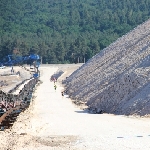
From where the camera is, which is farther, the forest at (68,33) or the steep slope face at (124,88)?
the forest at (68,33)

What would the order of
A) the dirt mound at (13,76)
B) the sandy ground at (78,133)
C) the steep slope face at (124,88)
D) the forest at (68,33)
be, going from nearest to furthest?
→ 1. the sandy ground at (78,133)
2. the steep slope face at (124,88)
3. the dirt mound at (13,76)
4. the forest at (68,33)

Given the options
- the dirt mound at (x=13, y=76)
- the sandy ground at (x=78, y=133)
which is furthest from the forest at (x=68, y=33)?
the sandy ground at (x=78, y=133)

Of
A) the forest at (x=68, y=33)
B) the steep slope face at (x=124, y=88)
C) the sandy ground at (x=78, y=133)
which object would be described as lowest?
the sandy ground at (x=78, y=133)

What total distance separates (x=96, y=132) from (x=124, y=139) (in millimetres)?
2380

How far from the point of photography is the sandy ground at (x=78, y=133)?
17.9m

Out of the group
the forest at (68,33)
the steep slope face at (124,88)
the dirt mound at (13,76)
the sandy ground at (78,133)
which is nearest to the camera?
the sandy ground at (78,133)

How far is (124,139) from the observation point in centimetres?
1880

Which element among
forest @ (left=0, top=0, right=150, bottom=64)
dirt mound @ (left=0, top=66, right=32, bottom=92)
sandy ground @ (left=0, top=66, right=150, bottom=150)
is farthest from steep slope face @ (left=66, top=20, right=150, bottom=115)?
forest @ (left=0, top=0, right=150, bottom=64)

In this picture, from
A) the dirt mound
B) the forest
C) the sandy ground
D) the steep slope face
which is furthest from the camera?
the forest

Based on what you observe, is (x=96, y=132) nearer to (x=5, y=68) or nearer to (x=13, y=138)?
(x=13, y=138)

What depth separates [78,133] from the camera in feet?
68.4

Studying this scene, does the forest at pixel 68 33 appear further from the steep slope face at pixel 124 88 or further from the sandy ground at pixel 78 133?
the sandy ground at pixel 78 133

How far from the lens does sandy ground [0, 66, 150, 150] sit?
17906 mm

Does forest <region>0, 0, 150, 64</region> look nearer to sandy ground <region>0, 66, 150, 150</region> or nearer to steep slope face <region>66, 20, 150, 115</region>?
steep slope face <region>66, 20, 150, 115</region>
